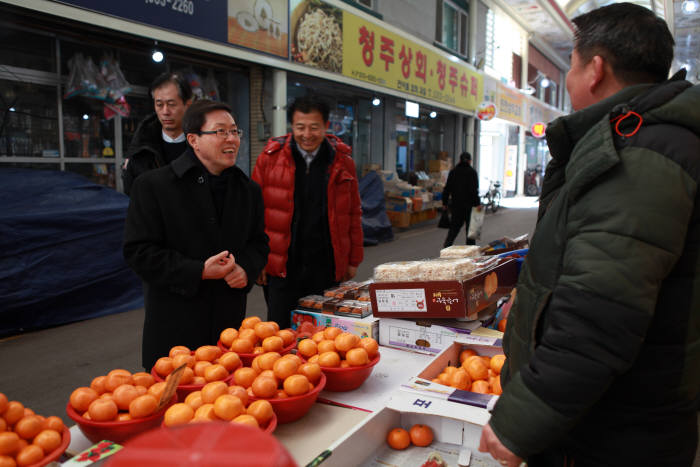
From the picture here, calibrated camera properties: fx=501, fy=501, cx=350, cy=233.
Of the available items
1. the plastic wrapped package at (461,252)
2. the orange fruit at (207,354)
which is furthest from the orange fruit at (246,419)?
the plastic wrapped package at (461,252)

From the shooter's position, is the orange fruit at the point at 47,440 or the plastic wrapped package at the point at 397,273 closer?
the orange fruit at the point at 47,440

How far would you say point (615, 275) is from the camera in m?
1.01

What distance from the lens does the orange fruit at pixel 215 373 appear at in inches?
64.3

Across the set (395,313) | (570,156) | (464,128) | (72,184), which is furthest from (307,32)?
(464,128)

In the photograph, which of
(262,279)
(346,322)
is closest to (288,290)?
(262,279)

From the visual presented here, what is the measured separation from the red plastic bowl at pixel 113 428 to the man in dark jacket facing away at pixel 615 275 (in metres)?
0.91

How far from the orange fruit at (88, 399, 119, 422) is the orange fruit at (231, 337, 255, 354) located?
565mm

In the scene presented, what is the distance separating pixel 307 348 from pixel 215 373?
38 cm

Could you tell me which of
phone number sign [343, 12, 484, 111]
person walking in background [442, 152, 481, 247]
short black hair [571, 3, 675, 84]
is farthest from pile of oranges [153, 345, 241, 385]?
phone number sign [343, 12, 484, 111]

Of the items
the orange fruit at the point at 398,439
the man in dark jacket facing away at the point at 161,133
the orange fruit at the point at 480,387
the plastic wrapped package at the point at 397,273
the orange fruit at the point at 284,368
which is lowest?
the orange fruit at the point at 398,439

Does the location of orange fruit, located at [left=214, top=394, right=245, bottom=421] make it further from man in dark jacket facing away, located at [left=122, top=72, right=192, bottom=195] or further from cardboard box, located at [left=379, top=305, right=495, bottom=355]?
man in dark jacket facing away, located at [left=122, top=72, right=192, bottom=195]

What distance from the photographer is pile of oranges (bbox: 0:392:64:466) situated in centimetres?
117

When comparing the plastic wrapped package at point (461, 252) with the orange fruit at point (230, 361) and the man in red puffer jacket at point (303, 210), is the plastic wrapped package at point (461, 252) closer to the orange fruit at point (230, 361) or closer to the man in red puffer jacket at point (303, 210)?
the man in red puffer jacket at point (303, 210)

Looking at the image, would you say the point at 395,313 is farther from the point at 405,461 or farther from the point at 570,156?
the point at 570,156
